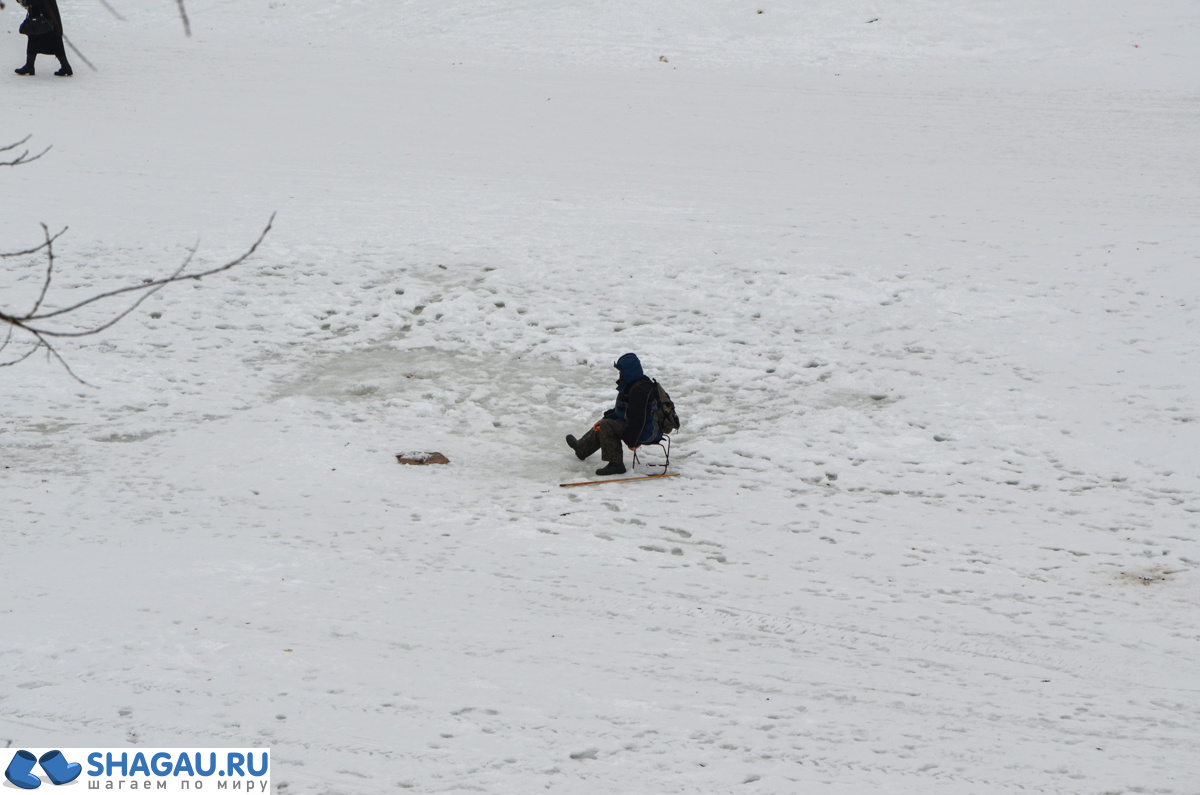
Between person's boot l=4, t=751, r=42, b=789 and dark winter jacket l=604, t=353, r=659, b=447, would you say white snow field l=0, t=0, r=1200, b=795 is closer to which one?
person's boot l=4, t=751, r=42, b=789

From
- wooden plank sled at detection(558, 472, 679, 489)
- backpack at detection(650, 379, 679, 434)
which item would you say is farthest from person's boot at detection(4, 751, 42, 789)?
backpack at detection(650, 379, 679, 434)

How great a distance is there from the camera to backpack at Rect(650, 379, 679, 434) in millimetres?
7863

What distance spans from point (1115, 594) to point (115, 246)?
10775 millimetres

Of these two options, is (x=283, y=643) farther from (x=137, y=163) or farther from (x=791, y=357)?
(x=137, y=163)

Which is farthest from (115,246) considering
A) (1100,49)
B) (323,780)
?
(1100,49)

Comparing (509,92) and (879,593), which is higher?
(509,92)

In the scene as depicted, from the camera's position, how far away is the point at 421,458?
820 cm

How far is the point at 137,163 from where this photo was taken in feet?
46.3

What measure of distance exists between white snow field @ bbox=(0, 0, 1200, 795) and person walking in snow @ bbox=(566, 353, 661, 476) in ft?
1.10

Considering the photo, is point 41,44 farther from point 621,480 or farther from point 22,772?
point 22,772

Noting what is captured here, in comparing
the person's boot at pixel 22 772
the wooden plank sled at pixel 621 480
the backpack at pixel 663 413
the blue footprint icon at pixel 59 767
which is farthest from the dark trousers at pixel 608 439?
the person's boot at pixel 22 772

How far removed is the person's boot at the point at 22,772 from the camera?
4.45m

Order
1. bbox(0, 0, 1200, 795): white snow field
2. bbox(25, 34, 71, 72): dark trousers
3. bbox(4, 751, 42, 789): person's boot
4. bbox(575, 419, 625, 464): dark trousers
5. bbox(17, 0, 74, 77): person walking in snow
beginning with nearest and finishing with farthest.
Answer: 1. bbox(4, 751, 42, 789): person's boot
2. bbox(0, 0, 1200, 795): white snow field
3. bbox(575, 419, 625, 464): dark trousers
4. bbox(17, 0, 74, 77): person walking in snow
5. bbox(25, 34, 71, 72): dark trousers

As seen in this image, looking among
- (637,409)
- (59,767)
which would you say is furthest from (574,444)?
(59,767)
